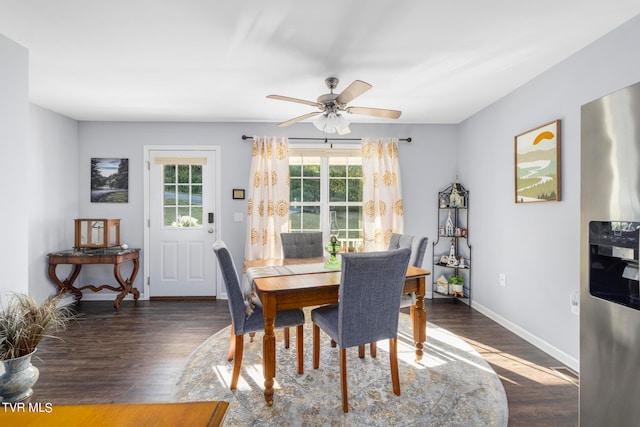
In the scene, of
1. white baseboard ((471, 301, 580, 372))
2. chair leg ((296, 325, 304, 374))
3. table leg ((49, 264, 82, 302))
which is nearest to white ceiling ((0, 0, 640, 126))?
table leg ((49, 264, 82, 302))

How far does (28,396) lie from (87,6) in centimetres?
243

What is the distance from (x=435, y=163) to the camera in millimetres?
4578

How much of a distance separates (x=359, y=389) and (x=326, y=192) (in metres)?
2.75

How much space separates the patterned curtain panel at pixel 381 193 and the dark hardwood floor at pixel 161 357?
3.63ft

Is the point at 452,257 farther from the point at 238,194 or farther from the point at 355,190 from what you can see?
the point at 238,194

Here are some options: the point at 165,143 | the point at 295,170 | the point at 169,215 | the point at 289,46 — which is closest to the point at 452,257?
the point at 295,170

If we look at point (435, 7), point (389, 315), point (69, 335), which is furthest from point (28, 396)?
point (435, 7)

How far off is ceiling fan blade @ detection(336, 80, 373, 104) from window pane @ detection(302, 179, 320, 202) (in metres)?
1.89

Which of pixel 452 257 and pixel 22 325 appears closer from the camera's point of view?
pixel 22 325

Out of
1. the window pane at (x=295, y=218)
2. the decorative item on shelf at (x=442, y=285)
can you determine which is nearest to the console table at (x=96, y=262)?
the window pane at (x=295, y=218)

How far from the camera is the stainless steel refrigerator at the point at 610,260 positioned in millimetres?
1254

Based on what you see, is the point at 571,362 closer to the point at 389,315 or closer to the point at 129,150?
the point at 389,315

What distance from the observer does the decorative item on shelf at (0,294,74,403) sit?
80.7 inches

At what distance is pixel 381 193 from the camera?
440 centimetres
